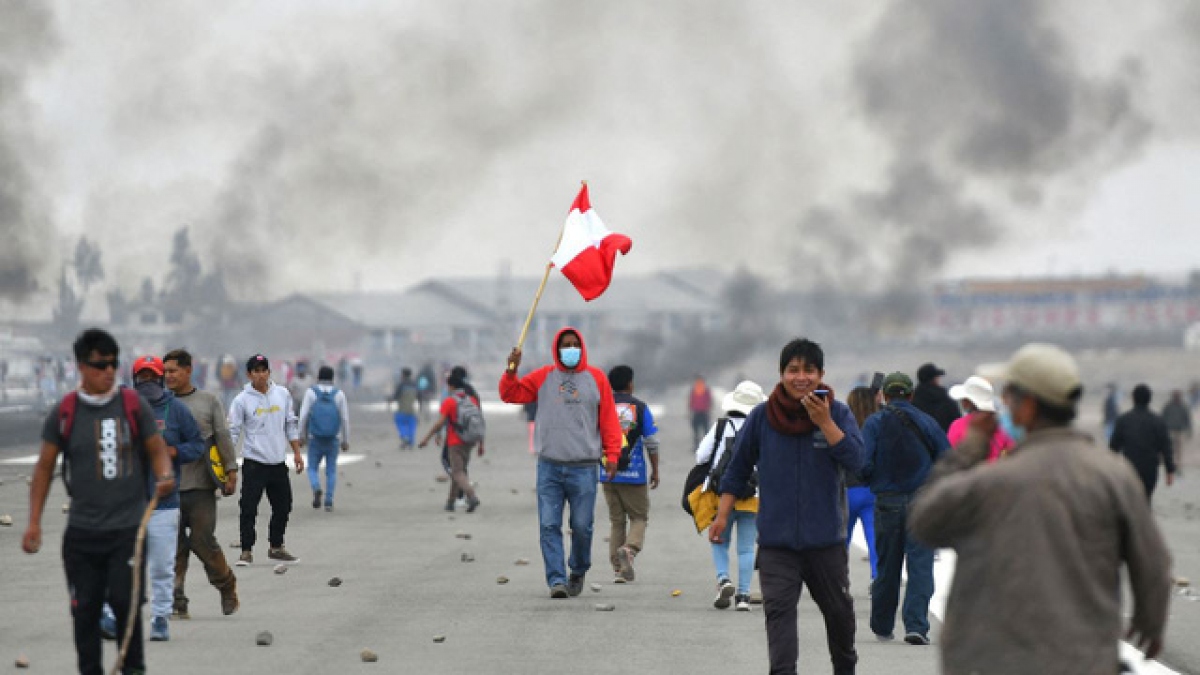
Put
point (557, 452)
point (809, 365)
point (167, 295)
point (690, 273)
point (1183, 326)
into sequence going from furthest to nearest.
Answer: point (690, 273), point (1183, 326), point (167, 295), point (557, 452), point (809, 365)

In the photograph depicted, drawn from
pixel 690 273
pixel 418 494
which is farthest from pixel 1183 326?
pixel 418 494

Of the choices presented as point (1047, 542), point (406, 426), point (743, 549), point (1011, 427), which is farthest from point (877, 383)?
point (406, 426)

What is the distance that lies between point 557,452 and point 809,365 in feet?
16.2

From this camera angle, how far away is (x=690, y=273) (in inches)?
5266

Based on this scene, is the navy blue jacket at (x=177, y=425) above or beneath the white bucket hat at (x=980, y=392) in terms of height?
beneath

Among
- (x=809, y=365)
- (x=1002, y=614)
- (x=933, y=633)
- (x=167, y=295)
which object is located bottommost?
(x=933, y=633)

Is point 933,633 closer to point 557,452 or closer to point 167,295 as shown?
point 557,452

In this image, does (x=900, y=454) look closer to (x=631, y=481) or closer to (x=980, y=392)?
(x=980, y=392)

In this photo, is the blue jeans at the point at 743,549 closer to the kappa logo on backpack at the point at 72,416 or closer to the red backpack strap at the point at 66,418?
the kappa logo on backpack at the point at 72,416

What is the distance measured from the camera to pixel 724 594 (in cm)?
1200

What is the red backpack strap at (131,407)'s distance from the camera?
25.4ft

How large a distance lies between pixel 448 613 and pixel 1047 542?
282 inches

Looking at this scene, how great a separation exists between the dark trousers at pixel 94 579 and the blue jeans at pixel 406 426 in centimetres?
2918

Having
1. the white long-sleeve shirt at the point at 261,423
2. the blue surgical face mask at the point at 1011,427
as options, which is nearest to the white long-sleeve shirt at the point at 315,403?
the white long-sleeve shirt at the point at 261,423
